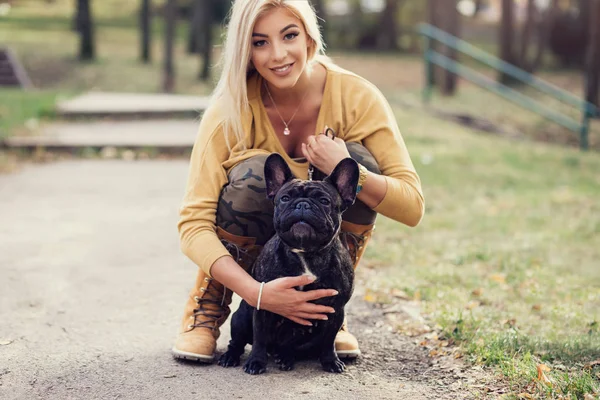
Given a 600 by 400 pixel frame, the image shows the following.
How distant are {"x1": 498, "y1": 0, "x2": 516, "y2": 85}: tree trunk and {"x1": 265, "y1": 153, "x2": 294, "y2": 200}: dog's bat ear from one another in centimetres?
1683

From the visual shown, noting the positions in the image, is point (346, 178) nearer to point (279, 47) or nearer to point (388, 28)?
point (279, 47)

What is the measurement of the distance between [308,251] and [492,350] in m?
1.02

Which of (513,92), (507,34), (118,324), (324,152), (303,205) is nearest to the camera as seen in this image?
(303,205)

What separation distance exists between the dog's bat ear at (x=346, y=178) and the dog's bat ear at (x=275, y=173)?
0.17 m

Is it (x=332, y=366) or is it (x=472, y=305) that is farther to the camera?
(x=472, y=305)

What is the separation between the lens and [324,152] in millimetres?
3283

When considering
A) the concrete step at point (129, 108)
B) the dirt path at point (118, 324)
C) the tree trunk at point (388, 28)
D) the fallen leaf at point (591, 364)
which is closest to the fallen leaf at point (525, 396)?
the dirt path at point (118, 324)

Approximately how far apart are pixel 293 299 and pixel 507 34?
56.9 ft

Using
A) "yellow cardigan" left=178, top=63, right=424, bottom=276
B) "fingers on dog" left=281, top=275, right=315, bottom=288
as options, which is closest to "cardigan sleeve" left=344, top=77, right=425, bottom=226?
"yellow cardigan" left=178, top=63, right=424, bottom=276

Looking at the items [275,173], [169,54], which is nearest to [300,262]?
[275,173]

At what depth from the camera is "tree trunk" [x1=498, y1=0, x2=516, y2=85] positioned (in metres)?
18.7

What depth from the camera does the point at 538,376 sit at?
10.2ft

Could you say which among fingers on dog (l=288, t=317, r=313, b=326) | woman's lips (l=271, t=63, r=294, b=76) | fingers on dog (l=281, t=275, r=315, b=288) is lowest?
fingers on dog (l=288, t=317, r=313, b=326)

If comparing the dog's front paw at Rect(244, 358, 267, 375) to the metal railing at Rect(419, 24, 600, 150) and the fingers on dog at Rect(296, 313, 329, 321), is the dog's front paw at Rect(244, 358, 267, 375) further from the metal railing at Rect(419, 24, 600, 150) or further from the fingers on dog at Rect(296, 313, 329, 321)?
the metal railing at Rect(419, 24, 600, 150)
